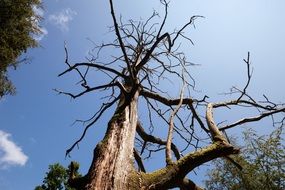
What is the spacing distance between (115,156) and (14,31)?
10.0m

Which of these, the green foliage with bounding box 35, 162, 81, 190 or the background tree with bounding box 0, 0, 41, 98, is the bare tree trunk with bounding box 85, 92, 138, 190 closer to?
the background tree with bounding box 0, 0, 41, 98

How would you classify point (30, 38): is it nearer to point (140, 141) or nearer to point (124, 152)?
point (140, 141)

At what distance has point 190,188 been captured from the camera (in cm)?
308

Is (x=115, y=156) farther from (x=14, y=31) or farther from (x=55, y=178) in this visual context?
(x=55, y=178)

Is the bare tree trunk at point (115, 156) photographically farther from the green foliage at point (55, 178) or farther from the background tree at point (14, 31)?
the green foliage at point (55, 178)

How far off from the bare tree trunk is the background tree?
864cm

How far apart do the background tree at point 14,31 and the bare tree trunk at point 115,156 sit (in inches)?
340

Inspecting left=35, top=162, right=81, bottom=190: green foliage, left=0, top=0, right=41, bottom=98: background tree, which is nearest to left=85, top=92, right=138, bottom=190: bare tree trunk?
left=0, top=0, right=41, bottom=98: background tree

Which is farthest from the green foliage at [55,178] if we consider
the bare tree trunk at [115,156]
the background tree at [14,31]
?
the bare tree trunk at [115,156]

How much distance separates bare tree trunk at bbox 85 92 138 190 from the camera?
8.37 ft

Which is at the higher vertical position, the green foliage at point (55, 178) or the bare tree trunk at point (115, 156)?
the green foliage at point (55, 178)

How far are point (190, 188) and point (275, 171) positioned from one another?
9.24 metres

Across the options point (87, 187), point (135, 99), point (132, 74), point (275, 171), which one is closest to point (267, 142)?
point (275, 171)

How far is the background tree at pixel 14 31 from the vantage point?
10875 mm
